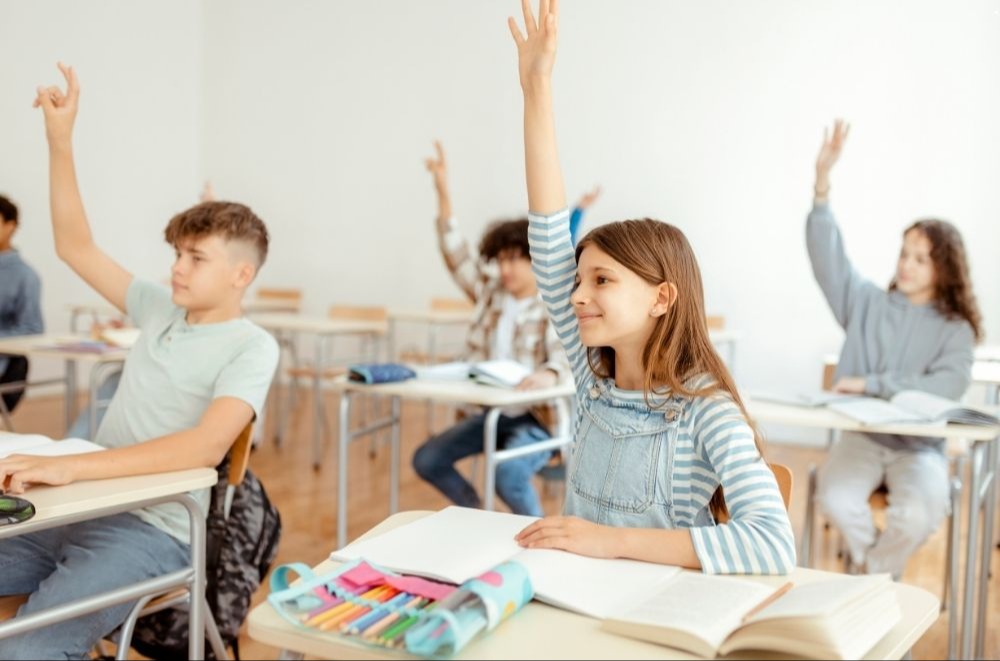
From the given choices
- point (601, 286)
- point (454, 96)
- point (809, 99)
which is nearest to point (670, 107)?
point (809, 99)

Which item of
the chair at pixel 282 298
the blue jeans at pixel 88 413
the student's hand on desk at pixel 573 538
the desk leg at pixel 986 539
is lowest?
the desk leg at pixel 986 539

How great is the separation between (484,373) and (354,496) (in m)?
1.38

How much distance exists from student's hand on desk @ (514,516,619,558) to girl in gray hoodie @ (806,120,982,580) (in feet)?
4.93

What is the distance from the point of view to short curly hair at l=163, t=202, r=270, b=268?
178 centimetres

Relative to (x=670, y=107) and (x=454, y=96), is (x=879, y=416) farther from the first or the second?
(x=454, y=96)

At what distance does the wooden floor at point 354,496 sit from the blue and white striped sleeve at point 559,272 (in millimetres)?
1237

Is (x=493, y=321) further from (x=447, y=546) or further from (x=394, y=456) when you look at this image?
(x=447, y=546)

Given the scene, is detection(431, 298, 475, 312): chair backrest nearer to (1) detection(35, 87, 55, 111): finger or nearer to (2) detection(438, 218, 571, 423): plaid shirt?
(2) detection(438, 218, 571, 423): plaid shirt

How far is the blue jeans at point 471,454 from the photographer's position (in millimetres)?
2625

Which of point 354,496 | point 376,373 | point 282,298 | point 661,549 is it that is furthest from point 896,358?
point 282,298

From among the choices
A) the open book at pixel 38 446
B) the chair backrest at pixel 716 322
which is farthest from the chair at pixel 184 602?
the chair backrest at pixel 716 322

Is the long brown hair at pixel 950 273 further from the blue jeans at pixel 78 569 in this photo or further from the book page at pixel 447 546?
the blue jeans at pixel 78 569

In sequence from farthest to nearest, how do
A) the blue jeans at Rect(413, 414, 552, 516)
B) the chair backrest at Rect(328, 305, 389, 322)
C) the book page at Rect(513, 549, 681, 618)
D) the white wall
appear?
1. the chair backrest at Rect(328, 305, 389, 322)
2. the white wall
3. the blue jeans at Rect(413, 414, 552, 516)
4. the book page at Rect(513, 549, 681, 618)

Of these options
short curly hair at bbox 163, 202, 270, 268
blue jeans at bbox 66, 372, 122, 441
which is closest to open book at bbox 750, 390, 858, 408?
short curly hair at bbox 163, 202, 270, 268
